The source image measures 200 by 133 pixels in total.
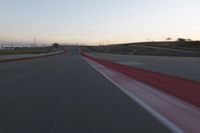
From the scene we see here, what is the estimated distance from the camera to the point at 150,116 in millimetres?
10039

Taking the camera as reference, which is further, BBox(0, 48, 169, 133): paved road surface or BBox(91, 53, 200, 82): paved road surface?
BBox(91, 53, 200, 82): paved road surface

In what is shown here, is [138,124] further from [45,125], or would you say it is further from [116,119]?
[45,125]

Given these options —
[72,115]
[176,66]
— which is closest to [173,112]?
[72,115]

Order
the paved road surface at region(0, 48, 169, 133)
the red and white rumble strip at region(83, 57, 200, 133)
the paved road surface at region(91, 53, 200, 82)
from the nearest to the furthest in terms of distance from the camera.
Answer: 1. the paved road surface at region(0, 48, 169, 133)
2. the red and white rumble strip at region(83, 57, 200, 133)
3. the paved road surface at region(91, 53, 200, 82)

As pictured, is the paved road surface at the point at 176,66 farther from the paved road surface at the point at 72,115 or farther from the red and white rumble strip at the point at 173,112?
the paved road surface at the point at 72,115

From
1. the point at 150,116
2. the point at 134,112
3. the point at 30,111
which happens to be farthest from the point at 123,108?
the point at 30,111

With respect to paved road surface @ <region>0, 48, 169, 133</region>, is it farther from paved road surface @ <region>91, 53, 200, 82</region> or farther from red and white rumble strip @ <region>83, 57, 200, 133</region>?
paved road surface @ <region>91, 53, 200, 82</region>

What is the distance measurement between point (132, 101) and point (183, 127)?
15.4 feet

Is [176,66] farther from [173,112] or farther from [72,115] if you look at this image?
[72,115]

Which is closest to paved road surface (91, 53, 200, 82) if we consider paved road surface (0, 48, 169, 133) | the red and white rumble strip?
the red and white rumble strip

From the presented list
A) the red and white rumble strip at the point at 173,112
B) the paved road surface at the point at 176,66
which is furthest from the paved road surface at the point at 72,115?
the paved road surface at the point at 176,66

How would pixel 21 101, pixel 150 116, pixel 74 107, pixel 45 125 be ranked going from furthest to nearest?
pixel 21 101 < pixel 74 107 < pixel 150 116 < pixel 45 125

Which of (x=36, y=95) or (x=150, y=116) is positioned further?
(x=36, y=95)

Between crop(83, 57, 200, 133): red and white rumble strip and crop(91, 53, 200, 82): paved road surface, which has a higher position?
crop(83, 57, 200, 133): red and white rumble strip
